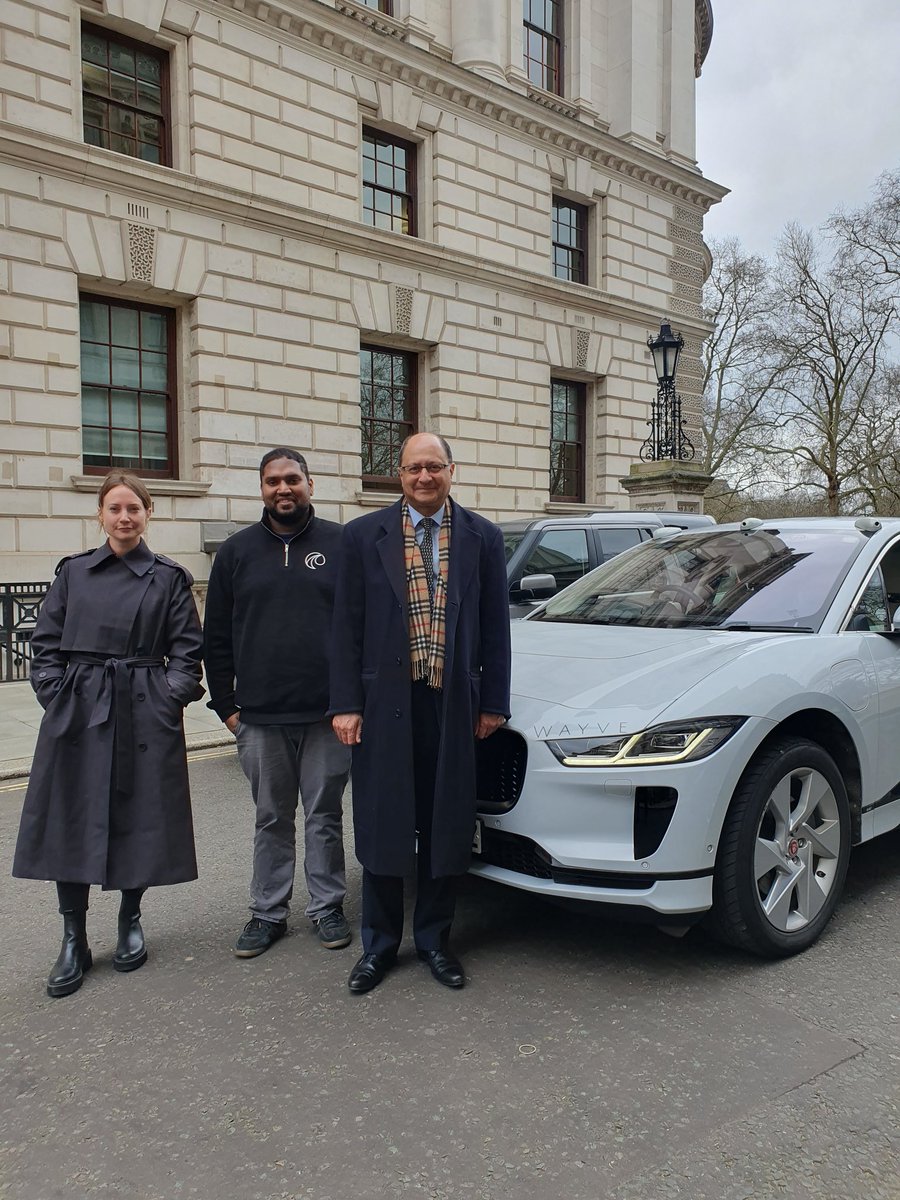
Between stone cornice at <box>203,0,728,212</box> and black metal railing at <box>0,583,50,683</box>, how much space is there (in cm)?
1023

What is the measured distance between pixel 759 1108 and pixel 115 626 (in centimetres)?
276

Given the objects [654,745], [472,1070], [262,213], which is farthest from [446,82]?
[472,1070]

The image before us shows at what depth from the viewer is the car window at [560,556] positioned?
8.38 meters

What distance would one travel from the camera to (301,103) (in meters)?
16.2

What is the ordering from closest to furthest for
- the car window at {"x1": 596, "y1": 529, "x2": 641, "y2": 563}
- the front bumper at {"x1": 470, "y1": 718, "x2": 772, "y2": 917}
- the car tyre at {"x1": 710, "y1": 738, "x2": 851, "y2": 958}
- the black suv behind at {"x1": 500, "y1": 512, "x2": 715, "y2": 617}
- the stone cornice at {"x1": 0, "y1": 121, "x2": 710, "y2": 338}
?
the front bumper at {"x1": 470, "y1": 718, "x2": 772, "y2": 917} < the car tyre at {"x1": 710, "y1": 738, "x2": 851, "y2": 958} < the black suv behind at {"x1": 500, "y1": 512, "x2": 715, "y2": 617} < the car window at {"x1": 596, "y1": 529, "x2": 641, "y2": 563} < the stone cornice at {"x1": 0, "y1": 121, "x2": 710, "y2": 338}

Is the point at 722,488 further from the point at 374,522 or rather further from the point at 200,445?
the point at 374,522

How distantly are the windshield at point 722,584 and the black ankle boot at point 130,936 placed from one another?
A: 2.46m

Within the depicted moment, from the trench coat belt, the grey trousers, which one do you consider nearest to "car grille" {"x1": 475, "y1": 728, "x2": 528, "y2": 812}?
the grey trousers

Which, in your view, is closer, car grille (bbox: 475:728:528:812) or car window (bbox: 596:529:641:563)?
car grille (bbox: 475:728:528:812)

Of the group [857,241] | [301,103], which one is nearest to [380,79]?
[301,103]

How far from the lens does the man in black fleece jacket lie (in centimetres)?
371

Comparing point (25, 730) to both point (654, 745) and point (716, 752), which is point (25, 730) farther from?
point (716, 752)

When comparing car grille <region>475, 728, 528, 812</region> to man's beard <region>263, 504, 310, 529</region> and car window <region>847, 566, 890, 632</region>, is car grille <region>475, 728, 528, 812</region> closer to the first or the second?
man's beard <region>263, 504, 310, 529</region>

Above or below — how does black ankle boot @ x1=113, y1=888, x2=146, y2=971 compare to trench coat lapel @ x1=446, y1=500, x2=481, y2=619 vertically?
below
